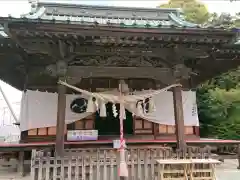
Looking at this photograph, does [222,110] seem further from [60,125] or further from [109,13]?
[60,125]

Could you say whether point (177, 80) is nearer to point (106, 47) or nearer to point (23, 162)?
point (106, 47)

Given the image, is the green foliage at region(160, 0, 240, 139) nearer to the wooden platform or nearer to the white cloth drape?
the wooden platform

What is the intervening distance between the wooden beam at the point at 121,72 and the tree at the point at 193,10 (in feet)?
38.3

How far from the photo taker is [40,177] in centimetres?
520

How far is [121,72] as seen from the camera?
6309mm

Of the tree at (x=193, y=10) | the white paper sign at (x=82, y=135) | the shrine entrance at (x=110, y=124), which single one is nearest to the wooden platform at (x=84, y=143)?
the white paper sign at (x=82, y=135)

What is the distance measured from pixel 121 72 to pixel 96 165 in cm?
242

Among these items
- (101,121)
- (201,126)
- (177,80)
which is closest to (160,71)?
(177,80)

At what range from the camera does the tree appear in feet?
56.3

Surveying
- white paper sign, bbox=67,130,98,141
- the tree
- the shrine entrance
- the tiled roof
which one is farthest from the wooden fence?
the tree

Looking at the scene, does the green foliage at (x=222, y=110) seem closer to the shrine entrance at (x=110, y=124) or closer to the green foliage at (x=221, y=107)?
the green foliage at (x=221, y=107)

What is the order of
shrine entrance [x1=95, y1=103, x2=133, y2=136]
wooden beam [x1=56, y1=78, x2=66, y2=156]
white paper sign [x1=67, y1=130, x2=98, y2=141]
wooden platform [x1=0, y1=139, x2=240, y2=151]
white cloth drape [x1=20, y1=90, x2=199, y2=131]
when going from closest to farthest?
wooden beam [x1=56, y1=78, x2=66, y2=156] < wooden platform [x1=0, y1=139, x2=240, y2=151] < white paper sign [x1=67, y1=130, x2=98, y2=141] < white cloth drape [x1=20, y1=90, x2=199, y2=131] < shrine entrance [x1=95, y1=103, x2=133, y2=136]

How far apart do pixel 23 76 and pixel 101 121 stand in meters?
3.38

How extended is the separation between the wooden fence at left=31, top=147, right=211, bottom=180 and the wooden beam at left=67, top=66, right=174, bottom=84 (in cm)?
193
